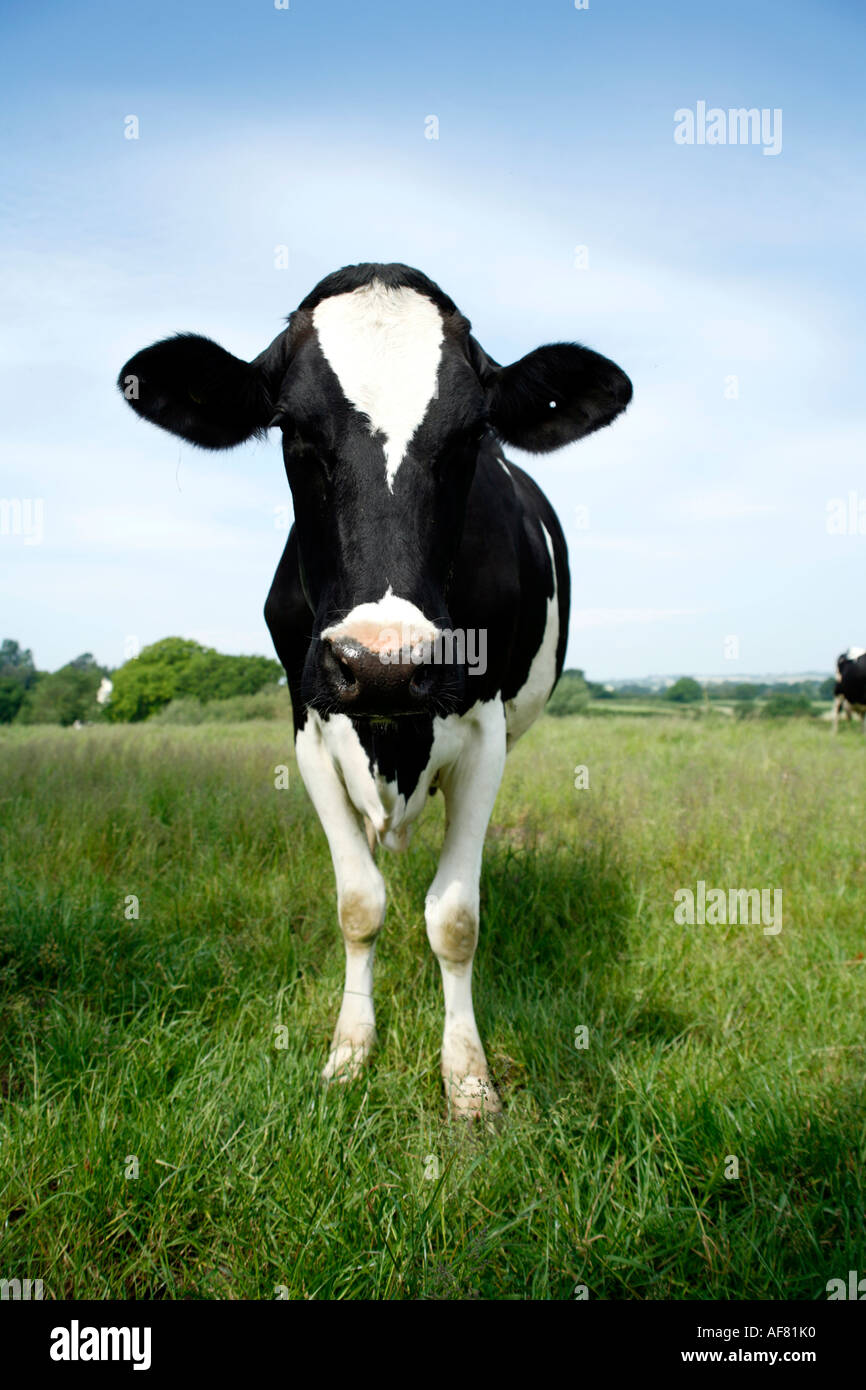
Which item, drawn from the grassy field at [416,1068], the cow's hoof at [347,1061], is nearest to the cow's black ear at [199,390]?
the grassy field at [416,1068]

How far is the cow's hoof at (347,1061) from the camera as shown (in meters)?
3.08

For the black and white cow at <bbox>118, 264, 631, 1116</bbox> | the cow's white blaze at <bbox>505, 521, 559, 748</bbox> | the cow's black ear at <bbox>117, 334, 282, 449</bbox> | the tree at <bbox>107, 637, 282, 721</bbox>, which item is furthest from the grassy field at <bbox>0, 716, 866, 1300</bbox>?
the tree at <bbox>107, 637, 282, 721</bbox>

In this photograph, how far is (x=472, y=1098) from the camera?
9.92 ft

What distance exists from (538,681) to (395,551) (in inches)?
103

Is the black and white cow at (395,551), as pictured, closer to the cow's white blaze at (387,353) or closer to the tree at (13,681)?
the cow's white blaze at (387,353)

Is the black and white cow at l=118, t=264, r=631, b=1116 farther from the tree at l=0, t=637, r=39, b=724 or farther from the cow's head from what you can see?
the tree at l=0, t=637, r=39, b=724

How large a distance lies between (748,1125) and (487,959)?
148 cm

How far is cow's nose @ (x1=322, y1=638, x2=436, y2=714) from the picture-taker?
2170 mm

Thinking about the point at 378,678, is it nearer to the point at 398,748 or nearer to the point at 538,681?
the point at 398,748

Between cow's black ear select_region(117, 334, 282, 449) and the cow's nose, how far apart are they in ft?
4.20

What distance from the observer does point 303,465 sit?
272cm

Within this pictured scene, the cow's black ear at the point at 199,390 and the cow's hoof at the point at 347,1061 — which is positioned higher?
the cow's black ear at the point at 199,390

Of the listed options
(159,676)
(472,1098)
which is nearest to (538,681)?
(472,1098)

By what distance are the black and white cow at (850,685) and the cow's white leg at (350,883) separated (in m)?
18.0
